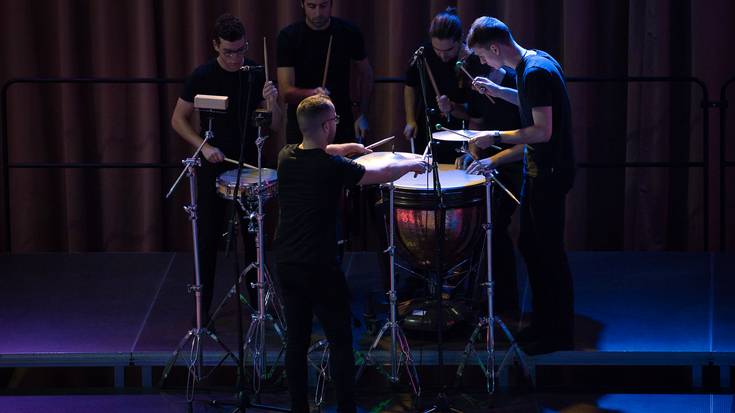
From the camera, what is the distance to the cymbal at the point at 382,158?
509cm

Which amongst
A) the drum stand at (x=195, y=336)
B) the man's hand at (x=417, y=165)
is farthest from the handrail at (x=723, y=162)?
the drum stand at (x=195, y=336)

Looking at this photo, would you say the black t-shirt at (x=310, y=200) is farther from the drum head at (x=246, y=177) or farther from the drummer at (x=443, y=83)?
the drummer at (x=443, y=83)

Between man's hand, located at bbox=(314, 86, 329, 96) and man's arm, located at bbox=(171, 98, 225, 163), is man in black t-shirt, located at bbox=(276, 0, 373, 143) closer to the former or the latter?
man's hand, located at bbox=(314, 86, 329, 96)

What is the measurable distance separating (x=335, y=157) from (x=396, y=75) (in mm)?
2635

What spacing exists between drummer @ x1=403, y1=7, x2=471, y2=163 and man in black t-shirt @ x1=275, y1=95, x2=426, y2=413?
4.12ft

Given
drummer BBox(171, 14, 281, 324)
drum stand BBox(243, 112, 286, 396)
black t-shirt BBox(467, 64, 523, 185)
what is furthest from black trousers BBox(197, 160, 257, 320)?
black t-shirt BBox(467, 64, 523, 185)

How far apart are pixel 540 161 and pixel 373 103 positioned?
2224 millimetres

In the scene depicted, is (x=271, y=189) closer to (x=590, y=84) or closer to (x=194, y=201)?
(x=194, y=201)

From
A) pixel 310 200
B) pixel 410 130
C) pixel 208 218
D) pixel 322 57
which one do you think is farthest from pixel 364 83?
pixel 310 200

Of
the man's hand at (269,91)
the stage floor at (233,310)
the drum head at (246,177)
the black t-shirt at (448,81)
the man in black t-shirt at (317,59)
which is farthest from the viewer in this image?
the man in black t-shirt at (317,59)

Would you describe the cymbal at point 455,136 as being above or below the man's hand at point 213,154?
above

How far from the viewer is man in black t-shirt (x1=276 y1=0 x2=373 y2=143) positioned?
626 cm

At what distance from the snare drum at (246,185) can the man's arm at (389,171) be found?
2.07 feet

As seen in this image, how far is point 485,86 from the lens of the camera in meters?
5.50
